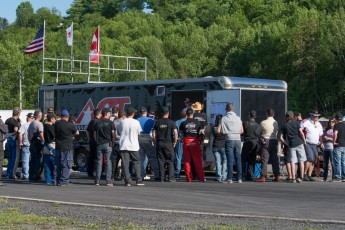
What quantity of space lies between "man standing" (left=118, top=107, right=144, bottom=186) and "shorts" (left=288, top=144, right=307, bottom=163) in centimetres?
417

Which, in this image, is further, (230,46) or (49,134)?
(230,46)

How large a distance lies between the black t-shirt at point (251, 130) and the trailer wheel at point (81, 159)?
24.2 ft

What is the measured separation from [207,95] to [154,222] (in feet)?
39.8

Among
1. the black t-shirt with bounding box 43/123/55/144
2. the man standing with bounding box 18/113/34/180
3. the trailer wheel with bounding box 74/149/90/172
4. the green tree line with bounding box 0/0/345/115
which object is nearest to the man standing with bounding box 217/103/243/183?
the black t-shirt with bounding box 43/123/55/144

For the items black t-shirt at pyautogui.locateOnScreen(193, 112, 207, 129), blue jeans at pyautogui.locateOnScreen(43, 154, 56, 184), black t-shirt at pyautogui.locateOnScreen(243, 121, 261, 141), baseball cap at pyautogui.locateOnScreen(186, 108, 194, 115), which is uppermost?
baseball cap at pyautogui.locateOnScreen(186, 108, 194, 115)

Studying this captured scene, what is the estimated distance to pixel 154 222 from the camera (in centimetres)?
1256

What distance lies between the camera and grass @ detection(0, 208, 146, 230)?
1197cm

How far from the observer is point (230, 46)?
93.9m

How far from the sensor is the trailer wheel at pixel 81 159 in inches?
1103

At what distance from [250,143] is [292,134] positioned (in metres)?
1.17

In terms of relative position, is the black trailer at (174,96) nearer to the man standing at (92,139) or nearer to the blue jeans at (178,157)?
the blue jeans at (178,157)

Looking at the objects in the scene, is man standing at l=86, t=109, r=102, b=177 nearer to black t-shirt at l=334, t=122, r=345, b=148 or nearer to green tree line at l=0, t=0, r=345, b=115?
black t-shirt at l=334, t=122, r=345, b=148

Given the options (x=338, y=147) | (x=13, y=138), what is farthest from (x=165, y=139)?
(x=338, y=147)

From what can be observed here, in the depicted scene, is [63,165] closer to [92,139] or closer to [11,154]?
[92,139]
